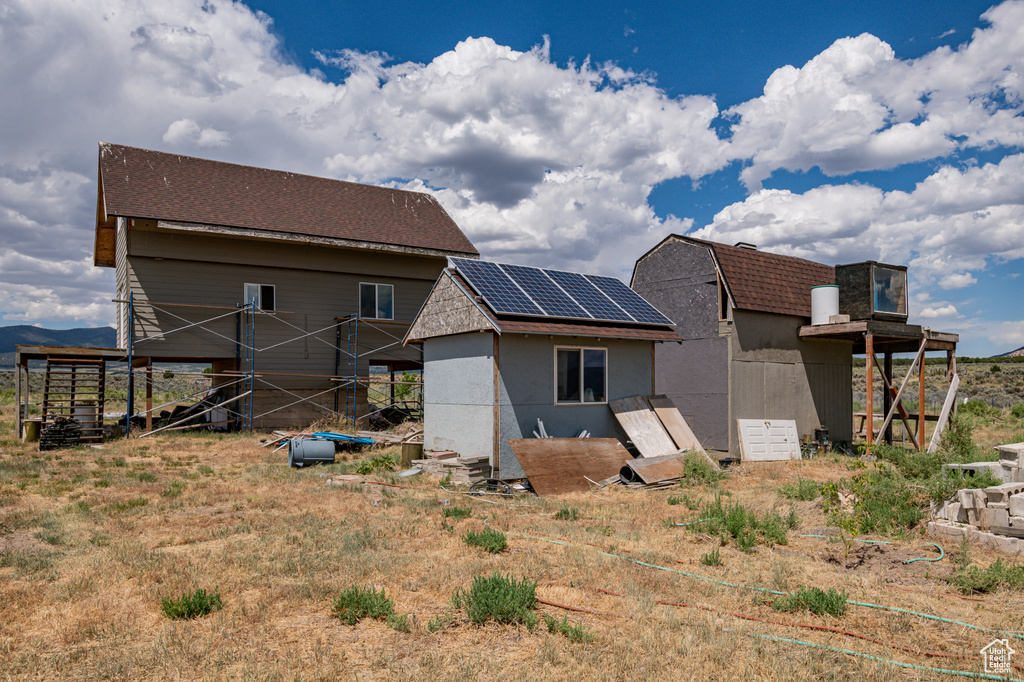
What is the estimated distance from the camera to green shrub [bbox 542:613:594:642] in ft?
17.5

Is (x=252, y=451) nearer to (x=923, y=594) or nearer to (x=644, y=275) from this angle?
(x=644, y=275)

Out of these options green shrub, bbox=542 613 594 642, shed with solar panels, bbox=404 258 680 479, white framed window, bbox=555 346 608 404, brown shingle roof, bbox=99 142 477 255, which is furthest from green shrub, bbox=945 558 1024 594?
brown shingle roof, bbox=99 142 477 255

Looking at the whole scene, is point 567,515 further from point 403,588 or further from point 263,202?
point 263,202

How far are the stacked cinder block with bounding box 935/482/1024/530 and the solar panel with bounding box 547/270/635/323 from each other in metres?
7.65

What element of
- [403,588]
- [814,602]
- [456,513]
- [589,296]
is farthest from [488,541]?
[589,296]

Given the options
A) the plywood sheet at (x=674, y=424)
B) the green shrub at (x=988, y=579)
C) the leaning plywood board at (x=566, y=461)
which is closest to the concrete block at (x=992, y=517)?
the green shrub at (x=988, y=579)

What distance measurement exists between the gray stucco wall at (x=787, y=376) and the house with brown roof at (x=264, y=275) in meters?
12.0

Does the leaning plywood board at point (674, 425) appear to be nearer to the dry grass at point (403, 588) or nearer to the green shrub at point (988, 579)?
the dry grass at point (403, 588)

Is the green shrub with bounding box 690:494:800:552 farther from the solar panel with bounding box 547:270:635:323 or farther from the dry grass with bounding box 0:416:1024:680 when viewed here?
the solar panel with bounding box 547:270:635:323

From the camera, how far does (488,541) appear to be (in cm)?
812

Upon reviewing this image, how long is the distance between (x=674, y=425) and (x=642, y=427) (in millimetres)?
919

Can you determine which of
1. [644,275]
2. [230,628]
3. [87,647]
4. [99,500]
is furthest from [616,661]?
[644,275]

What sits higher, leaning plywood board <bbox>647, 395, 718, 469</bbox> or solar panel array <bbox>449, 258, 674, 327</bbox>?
solar panel array <bbox>449, 258, 674, 327</bbox>

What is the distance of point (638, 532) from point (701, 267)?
10.9 meters
